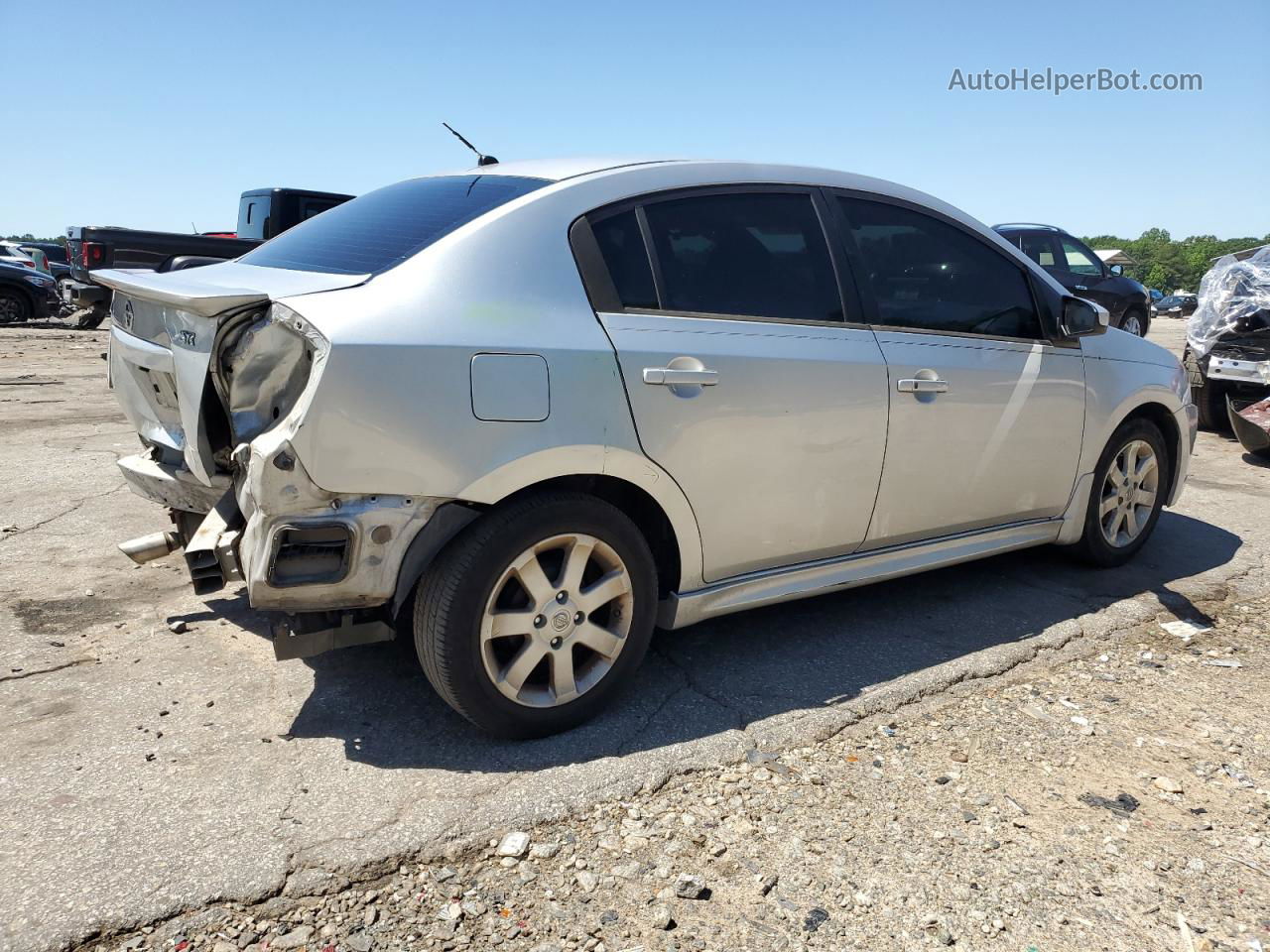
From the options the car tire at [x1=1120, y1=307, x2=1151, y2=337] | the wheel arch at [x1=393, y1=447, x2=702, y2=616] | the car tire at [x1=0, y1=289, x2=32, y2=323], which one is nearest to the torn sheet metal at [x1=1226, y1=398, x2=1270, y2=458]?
the wheel arch at [x1=393, y1=447, x2=702, y2=616]

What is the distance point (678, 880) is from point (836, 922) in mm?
387

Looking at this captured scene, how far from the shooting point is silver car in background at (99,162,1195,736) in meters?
2.64

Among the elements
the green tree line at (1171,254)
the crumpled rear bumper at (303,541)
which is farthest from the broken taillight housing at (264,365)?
the green tree line at (1171,254)

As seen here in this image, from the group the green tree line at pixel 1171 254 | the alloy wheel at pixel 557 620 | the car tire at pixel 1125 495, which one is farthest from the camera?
the green tree line at pixel 1171 254

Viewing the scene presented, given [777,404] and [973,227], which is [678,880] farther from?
[973,227]

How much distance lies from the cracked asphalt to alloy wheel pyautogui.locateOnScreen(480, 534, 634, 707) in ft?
0.67

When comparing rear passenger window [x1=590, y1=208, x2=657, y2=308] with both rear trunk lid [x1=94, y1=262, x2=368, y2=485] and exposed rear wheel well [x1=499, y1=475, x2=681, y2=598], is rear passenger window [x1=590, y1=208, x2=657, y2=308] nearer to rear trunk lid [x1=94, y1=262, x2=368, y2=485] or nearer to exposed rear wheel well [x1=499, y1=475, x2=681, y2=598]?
exposed rear wheel well [x1=499, y1=475, x2=681, y2=598]

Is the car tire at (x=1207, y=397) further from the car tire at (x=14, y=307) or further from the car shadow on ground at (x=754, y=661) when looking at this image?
the car tire at (x=14, y=307)

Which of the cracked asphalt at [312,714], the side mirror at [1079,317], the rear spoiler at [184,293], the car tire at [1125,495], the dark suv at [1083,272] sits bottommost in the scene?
the cracked asphalt at [312,714]

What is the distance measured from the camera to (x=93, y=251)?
452 inches

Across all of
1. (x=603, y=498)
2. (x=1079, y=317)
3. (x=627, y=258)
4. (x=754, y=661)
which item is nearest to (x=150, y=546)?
(x=603, y=498)

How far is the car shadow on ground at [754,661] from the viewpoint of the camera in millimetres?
2988

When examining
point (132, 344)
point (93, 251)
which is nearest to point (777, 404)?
point (132, 344)

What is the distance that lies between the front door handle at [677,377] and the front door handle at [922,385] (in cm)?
88
